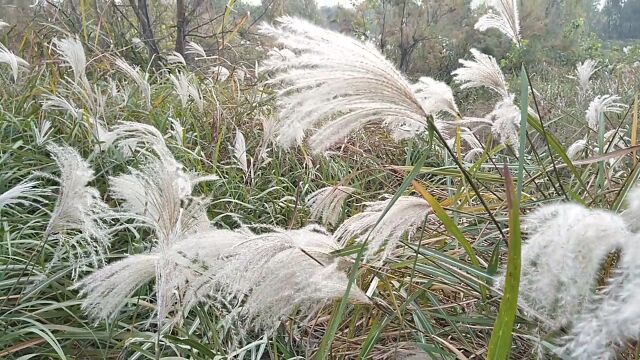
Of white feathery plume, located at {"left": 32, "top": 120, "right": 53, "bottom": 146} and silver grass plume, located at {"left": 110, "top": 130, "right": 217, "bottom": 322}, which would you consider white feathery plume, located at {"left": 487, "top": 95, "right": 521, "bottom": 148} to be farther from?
white feathery plume, located at {"left": 32, "top": 120, "right": 53, "bottom": 146}

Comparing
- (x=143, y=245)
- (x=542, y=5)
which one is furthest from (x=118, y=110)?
(x=542, y=5)

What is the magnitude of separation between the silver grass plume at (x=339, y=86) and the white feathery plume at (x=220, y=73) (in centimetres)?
362

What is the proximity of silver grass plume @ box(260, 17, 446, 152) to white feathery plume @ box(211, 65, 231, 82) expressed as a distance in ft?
11.9

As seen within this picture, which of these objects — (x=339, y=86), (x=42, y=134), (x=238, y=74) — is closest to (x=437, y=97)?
(x=339, y=86)

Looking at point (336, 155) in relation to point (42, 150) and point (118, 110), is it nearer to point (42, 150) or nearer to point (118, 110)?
point (118, 110)

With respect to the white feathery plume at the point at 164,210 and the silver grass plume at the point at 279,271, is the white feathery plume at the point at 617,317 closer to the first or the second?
the silver grass plume at the point at 279,271

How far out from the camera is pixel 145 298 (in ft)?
6.37

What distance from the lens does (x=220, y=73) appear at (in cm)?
488

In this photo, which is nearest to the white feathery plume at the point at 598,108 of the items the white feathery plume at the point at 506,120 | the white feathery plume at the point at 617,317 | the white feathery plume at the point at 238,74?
the white feathery plume at the point at 506,120

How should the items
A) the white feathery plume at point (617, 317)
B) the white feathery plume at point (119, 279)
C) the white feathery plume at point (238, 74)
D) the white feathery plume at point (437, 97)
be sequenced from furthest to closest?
1. the white feathery plume at point (238, 74)
2. the white feathery plume at point (437, 97)
3. the white feathery plume at point (119, 279)
4. the white feathery plume at point (617, 317)

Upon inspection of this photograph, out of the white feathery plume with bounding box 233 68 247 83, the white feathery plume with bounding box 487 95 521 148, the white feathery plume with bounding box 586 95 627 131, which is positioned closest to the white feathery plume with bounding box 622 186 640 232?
the white feathery plume with bounding box 487 95 521 148

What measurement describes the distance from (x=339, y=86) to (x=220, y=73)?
4023 mm

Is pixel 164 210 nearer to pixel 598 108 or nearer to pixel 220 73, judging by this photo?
pixel 598 108

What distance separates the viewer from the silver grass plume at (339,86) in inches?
39.8
